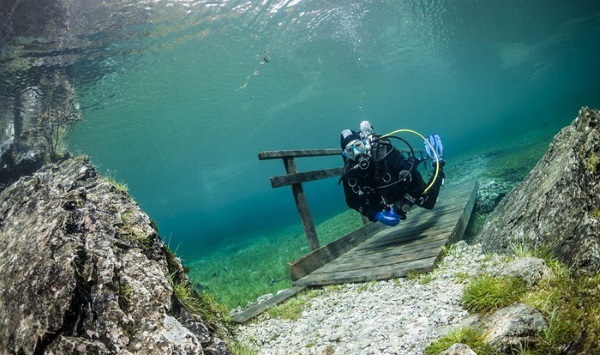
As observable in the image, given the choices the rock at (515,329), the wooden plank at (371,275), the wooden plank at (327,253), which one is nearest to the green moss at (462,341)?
the rock at (515,329)

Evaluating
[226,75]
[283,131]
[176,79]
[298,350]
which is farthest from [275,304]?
[283,131]

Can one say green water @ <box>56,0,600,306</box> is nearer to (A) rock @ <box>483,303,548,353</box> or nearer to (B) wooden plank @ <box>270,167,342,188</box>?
(B) wooden plank @ <box>270,167,342,188</box>

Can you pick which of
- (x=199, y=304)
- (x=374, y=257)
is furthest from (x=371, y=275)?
(x=199, y=304)

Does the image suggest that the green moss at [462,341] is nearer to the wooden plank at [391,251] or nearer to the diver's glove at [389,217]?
the wooden plank at [391,251]

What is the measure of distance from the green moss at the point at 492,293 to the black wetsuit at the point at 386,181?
2.83 meters

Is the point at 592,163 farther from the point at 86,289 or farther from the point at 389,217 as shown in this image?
the point at 86,289

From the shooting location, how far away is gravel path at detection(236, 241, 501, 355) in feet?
10.2

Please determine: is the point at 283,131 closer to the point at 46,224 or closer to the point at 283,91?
the point at 283,91

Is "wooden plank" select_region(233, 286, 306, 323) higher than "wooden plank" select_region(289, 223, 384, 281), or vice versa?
"wooden plank" select_region(233, 286, 306, 323)

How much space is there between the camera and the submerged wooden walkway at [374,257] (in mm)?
4996

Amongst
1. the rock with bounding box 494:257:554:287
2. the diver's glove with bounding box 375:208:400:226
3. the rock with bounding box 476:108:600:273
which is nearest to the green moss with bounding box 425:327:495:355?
the rock with bounding box 494:257:554:287

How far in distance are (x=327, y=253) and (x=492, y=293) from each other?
4226 mm

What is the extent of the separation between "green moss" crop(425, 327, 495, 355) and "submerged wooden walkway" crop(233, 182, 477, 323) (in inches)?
79.6

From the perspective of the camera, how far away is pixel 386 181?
6102mm
